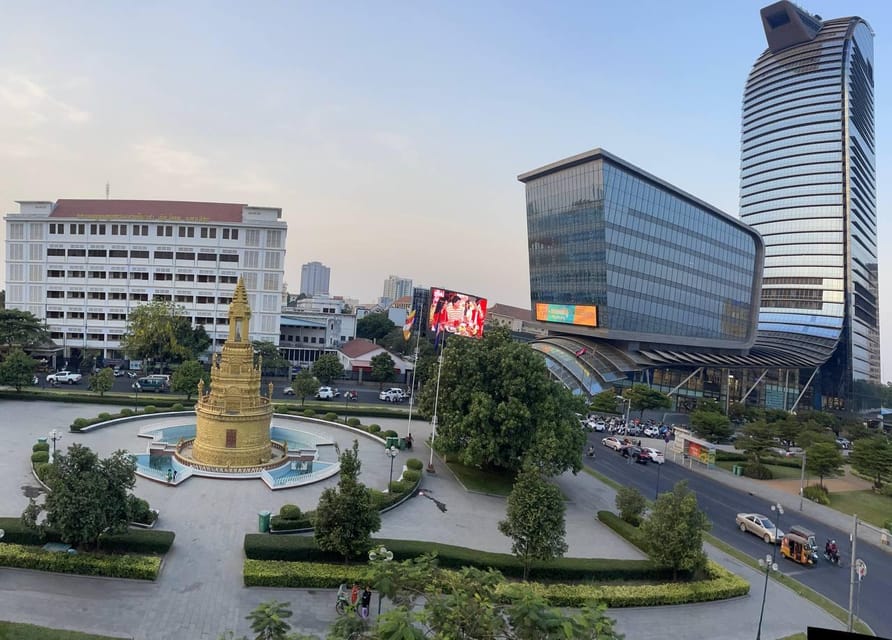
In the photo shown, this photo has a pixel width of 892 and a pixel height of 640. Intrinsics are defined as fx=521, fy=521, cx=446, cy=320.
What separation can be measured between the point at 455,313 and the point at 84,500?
41.4m

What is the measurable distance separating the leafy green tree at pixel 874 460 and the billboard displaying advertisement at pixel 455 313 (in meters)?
33.6

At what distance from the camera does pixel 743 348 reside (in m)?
82.7

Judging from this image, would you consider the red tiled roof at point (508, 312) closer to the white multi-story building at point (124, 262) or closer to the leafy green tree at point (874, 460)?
the white multi-story building at point (124, 262)

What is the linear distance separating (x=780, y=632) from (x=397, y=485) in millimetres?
18003

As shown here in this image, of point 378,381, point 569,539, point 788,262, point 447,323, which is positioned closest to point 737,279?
point 788,262

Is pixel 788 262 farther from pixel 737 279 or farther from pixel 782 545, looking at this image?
pixel 782 545

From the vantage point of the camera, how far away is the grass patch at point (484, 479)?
31641mm

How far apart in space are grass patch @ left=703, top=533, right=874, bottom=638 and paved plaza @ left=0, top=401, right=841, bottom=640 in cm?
57

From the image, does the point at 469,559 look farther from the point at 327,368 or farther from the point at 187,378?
the point at 327,368

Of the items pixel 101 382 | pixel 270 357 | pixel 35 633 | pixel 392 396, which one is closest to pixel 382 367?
pixel 392 396

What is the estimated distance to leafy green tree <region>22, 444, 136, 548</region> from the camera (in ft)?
59.3

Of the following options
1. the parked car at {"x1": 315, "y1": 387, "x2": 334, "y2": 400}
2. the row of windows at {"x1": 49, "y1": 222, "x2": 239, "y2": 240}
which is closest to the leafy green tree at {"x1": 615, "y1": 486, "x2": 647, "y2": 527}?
the parked car at {"x1": 315, "y1": 387, "x2": 334, "y2": 400}

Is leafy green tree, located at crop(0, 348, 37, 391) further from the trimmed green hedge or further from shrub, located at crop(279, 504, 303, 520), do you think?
the trimmed green hedge

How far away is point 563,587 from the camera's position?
19.7 metres
